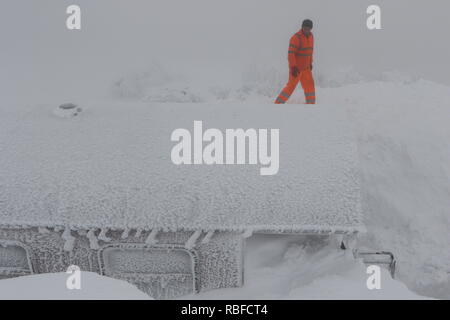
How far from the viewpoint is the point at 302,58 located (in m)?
6.93

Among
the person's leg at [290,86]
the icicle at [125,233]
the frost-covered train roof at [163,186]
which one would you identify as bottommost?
the icicle at [125,233]

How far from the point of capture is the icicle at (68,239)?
3.87 meters

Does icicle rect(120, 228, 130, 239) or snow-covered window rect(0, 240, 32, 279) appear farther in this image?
snow-covered window rect(0, 240, 32, 279)

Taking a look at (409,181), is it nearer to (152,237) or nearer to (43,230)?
(152,237)

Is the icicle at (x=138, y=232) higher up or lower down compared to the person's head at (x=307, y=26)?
lower down

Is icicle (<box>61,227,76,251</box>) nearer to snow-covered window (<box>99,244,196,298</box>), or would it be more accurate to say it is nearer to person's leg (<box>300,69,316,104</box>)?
snow-covered window (<box>99,244,196,298</box>)

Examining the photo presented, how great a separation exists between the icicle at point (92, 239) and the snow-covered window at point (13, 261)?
0.77 meters

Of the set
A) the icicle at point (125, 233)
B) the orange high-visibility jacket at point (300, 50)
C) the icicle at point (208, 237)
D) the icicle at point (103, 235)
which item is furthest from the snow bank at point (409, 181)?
the icicle at point (103, 235)

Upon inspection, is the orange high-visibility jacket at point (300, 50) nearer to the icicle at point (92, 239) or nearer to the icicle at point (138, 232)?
the icicle at point (138, 232)

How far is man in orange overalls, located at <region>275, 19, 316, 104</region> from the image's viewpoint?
678 cm

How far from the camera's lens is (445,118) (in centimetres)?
767

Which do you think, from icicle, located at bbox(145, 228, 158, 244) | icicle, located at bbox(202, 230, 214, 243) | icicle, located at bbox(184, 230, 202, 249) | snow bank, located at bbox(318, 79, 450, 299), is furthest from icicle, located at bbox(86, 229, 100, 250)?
snow bank, located at bbox(318, 79, 450, 299)

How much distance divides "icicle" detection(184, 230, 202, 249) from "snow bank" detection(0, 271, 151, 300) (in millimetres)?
845

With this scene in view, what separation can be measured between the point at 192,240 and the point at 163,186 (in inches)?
24.9
